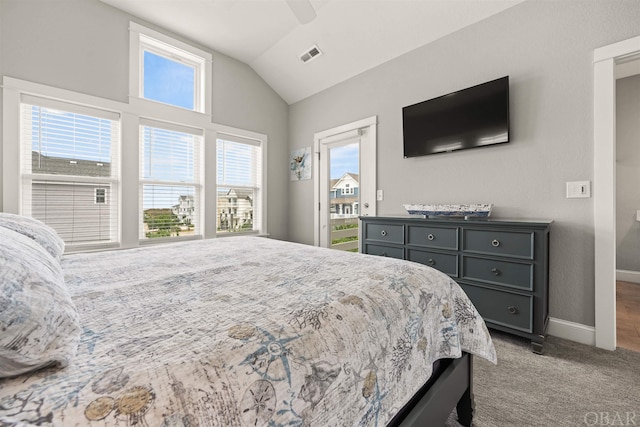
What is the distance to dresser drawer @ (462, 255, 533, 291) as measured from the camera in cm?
190

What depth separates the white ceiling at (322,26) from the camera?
102 inches

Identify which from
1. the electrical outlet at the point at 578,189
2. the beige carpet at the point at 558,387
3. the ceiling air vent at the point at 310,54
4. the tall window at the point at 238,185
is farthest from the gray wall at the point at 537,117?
the tall window at the point at 238,185

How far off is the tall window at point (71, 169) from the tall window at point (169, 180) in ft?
0.93

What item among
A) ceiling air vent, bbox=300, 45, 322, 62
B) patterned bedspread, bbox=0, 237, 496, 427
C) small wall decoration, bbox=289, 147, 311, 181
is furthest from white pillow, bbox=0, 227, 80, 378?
small wall decoration, bbox=289, 147, 311, 181

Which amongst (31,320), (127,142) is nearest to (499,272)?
(31,320)

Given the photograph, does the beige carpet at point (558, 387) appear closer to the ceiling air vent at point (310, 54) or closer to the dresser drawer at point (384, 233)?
the dresser drawer at point (384, 233)

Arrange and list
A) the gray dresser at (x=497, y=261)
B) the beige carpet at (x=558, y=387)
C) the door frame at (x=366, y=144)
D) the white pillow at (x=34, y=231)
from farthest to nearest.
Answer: the door frame at (x=366, y=144)
the gray dresser at (x=497, y=261)
the beige carpet at (x=558, y=387)
the white pillow at (x=34, y=231)

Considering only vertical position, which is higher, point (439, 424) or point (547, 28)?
point (547, 28)

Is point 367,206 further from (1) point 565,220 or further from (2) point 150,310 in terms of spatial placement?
(2) point 150,310

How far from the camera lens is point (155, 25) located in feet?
10.1

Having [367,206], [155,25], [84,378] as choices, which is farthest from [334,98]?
[84,378]

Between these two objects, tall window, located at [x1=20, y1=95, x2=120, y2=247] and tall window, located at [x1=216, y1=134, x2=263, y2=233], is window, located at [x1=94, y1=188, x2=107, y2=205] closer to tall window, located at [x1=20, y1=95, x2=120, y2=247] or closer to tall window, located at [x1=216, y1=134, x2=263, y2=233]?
tall window, located at [x1=20, y1=95, x2=120, y2=247]

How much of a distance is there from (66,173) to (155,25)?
192cm

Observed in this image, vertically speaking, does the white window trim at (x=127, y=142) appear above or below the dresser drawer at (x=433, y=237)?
above
